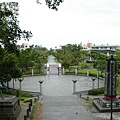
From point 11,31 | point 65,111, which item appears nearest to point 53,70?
point 65,111

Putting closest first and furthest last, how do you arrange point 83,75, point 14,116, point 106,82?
1. point 14,116
2. point 106,82
3. point 83,75

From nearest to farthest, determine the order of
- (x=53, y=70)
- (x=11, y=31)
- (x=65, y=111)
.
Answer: (x=11, y=31) < (x=65, y=111) < (x=53, y=70)

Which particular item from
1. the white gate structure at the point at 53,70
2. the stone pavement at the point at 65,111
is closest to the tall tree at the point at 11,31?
the stone pavement at the point at 65,111

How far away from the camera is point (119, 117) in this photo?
47.4 ft

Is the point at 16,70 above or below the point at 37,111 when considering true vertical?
above

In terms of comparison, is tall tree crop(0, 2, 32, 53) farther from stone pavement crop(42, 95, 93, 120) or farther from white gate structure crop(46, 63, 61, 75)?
white gate structure crop(46, 63, 61, 75)

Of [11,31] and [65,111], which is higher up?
[11,31]

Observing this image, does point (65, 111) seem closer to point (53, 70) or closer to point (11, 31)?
point (11, 31)

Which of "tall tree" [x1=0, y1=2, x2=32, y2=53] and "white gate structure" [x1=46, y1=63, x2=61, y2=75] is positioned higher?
"tall tree" [x1=0, y1=2, x2=32, y2=53]

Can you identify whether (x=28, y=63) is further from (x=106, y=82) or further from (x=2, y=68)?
(x=106, y=82)

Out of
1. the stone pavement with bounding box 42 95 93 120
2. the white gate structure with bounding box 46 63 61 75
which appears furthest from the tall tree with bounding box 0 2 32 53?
the white gate structure with bounding box 46 63 61 75

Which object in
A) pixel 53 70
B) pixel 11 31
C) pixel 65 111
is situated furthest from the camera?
pixel 53 70

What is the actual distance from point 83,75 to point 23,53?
1249 centimetres

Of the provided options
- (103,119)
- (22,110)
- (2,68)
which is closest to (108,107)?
(103,119)
